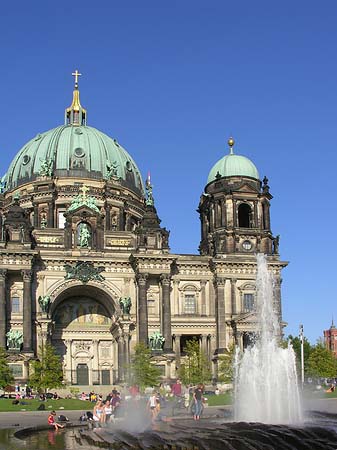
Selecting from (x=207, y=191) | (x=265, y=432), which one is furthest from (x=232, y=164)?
(x=265, y=432)

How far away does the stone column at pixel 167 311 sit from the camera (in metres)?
74.2

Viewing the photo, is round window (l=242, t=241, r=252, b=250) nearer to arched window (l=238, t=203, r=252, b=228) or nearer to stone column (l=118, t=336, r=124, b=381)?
arched window (l=238, t=203, r=252, b=228)

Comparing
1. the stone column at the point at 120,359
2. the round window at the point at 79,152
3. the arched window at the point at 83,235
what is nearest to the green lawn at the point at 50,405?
the stone column at the point at 120,359

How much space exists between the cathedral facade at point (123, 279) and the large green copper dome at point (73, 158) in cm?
374

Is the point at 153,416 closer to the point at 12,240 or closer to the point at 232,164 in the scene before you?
the point at 12,240

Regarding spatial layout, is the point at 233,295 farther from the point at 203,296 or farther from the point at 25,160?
the point at 25,160

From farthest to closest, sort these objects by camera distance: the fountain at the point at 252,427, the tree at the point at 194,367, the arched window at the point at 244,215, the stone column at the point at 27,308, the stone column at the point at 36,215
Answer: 1. the stone column at the point at 36,215
2. the arched window at the point at 244,215
3. the stone column at the point at 27,308
4. the tree at the point at 194,367
5. the fountain at the point at 252,427

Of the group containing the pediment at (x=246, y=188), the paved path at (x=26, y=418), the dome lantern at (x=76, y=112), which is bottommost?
the paved path at (x=26, y=418)

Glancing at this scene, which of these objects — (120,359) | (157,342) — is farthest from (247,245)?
(120,359)

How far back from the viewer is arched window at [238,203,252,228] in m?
82.8

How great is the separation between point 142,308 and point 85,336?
28.3ft

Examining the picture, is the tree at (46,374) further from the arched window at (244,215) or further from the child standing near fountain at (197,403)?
the child standing near fountain at (197,403)

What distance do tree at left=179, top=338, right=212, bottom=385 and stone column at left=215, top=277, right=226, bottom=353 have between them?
3.24 meters

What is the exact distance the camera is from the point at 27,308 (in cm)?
7181
